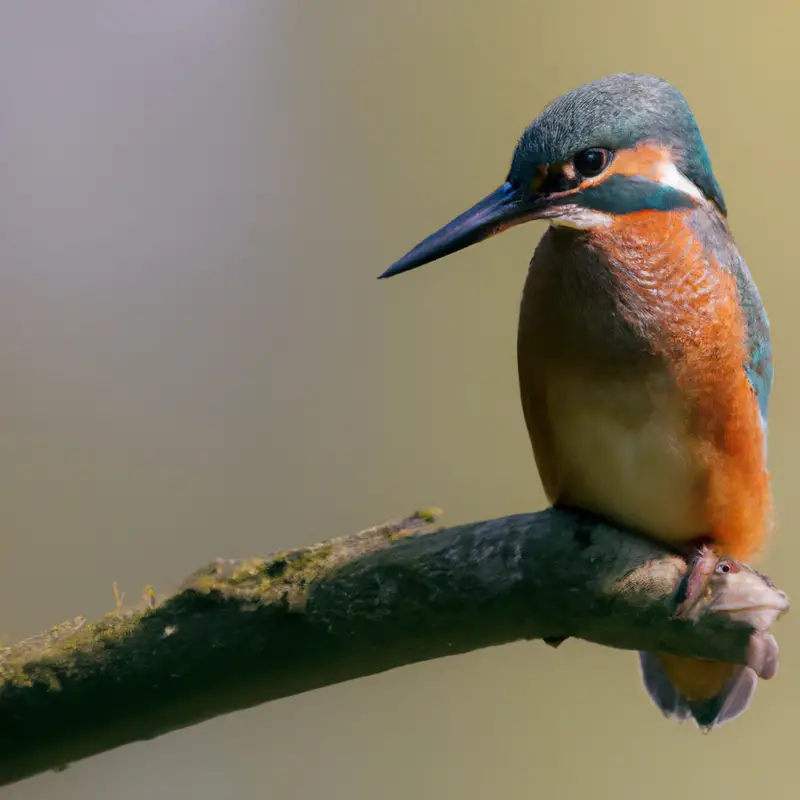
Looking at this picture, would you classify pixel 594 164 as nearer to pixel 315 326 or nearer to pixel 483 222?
pixel 483 222

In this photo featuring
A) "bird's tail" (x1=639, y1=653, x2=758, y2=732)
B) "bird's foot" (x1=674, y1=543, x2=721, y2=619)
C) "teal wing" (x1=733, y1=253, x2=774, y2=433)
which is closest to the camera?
"bird's foot" (x1=674, y1=543, x2=721, y2=619)

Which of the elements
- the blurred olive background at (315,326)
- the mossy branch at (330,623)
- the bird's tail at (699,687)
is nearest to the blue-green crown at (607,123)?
the mossy branch at (330,623)

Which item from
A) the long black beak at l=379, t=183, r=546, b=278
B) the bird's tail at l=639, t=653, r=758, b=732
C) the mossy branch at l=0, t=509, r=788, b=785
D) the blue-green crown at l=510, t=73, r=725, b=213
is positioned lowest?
the bird's tail at l=639, t=653, r=758, b=732

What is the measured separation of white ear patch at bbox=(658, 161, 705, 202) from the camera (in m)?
0.92

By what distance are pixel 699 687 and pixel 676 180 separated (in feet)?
2.01

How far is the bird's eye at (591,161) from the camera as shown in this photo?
0.88 meters

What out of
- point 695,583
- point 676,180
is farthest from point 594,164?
point 695,583

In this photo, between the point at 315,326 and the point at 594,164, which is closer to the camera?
the point at 594,164

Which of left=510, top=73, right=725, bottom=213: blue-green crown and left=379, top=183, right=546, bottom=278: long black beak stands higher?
left=510, top=73, right=725, bottom=213: blue-green crown

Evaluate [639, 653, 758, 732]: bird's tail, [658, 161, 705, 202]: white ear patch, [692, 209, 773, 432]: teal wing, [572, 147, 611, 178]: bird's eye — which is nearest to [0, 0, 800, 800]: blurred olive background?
[639, 653, 758, 732]: bird's tail

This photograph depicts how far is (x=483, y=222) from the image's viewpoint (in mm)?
911

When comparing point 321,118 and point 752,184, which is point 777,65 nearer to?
point 752,184

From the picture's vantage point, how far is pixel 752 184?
5.50 feet

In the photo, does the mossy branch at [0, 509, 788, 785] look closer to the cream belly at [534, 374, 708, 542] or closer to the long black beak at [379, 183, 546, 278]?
the cream belly at [534, 374, 708, 542]
